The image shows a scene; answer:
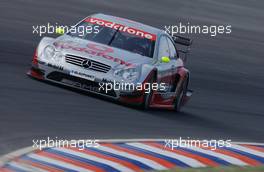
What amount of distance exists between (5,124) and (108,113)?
8.40 ft

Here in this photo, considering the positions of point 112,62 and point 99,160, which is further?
point 112,62

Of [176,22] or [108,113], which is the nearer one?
[108,113]

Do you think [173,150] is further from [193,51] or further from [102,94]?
[193,51]

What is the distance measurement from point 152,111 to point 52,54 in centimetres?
187

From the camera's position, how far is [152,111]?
14812 millimetres

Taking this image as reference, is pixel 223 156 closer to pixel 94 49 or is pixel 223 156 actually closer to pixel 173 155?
pixel 173 155

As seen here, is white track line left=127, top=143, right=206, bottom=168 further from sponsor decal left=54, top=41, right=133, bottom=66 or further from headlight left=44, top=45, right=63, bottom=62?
headlight left=44, top=45, right=63, bottom=62

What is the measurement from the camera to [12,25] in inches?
888

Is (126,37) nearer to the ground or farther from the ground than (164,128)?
farther from the ground

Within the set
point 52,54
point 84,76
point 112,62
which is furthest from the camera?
point 52,54

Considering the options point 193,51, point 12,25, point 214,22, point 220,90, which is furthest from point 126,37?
point 214,22

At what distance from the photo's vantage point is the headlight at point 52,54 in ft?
45.6

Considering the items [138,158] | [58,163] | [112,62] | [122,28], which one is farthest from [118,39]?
[58,163]

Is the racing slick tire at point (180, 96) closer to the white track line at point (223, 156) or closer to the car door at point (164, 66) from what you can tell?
the car door at point (164, 66)
